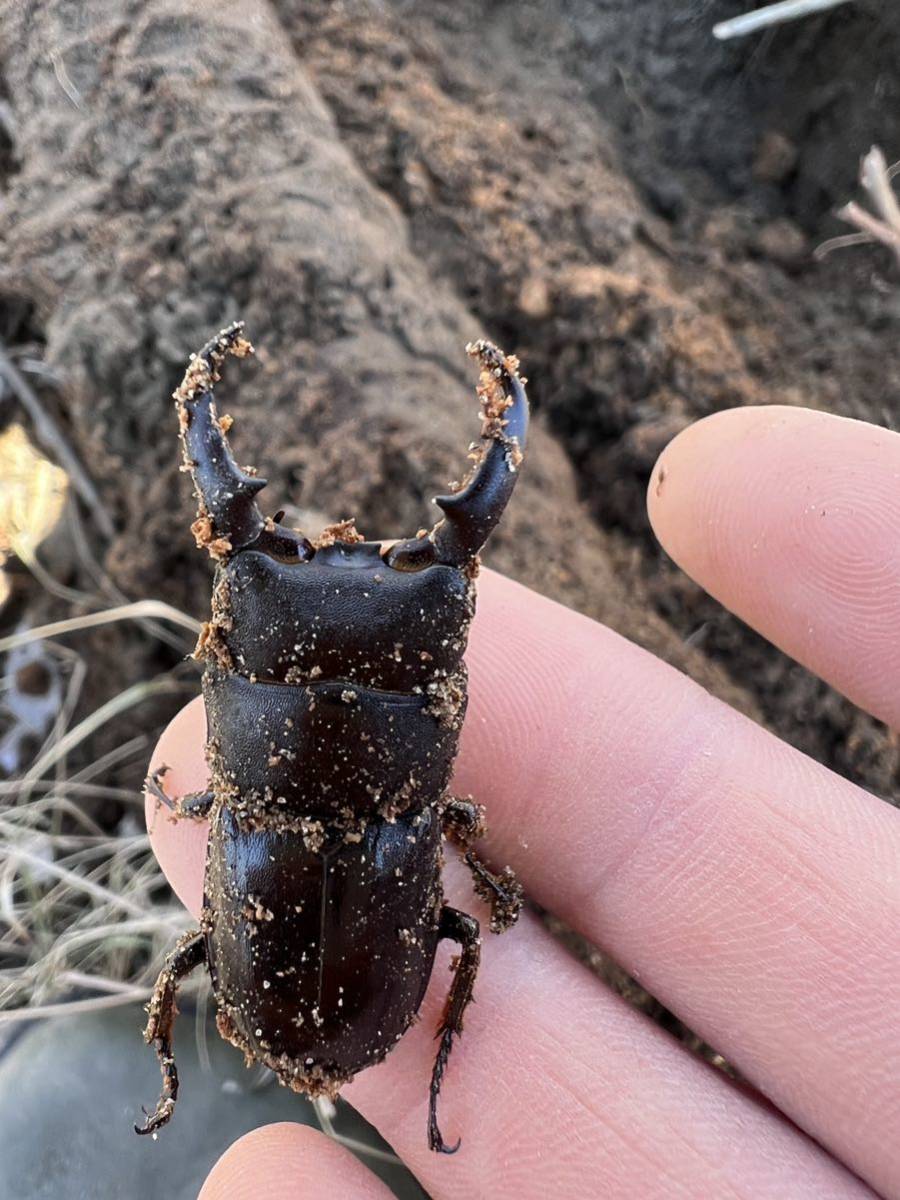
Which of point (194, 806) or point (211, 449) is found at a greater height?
point (211, 449)

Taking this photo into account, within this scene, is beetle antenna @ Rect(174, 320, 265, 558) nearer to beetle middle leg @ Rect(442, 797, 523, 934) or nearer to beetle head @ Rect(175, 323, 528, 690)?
beetle head @ Rect(175, 323, 528, 690)

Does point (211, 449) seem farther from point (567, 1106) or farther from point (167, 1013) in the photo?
point (567, 1106)

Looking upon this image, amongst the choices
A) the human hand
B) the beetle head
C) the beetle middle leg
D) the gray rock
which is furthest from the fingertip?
the beetle head

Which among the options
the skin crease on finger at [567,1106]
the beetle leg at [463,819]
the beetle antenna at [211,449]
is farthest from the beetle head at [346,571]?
the skin crease on finger at [567,1106]

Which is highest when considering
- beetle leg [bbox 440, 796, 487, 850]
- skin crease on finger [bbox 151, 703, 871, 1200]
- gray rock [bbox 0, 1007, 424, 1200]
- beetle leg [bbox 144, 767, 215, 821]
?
beetle leg [bbox 144, 767, 215, 821]

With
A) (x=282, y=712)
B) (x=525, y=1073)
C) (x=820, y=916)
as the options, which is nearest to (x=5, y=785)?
(x=282, y=712)

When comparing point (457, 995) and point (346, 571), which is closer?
Answer: point (346, 571)

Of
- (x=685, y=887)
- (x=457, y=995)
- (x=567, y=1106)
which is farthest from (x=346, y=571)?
(x=567, y=1106)

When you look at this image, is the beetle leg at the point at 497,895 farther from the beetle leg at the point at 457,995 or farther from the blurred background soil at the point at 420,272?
the blurred background soil at the point at 420,272
